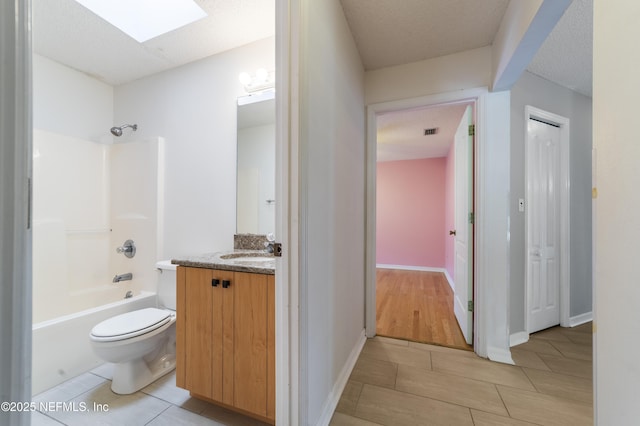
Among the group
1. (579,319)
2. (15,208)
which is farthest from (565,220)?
(15,208)

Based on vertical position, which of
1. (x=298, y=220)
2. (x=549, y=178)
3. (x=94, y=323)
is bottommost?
(x=94, y=323)

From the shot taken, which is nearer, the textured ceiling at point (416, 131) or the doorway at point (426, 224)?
the doorway at point (426, 224)

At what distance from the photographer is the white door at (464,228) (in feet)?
6.60

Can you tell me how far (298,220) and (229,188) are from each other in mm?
1277

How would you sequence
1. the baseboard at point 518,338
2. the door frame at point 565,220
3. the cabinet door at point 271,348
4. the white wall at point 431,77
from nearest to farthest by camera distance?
the cabinet door at point 271,348 < the white wall at point 431,77 < the baseboard at point 518,338 < the door frame at point 565,220

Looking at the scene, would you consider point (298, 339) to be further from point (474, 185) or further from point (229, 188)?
point (474, 185)

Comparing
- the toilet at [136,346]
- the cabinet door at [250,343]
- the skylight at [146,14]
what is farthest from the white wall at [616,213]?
the skylight at [146,14]

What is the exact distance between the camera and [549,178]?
233cm

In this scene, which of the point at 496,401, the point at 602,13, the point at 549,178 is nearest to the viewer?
the point at 602,13

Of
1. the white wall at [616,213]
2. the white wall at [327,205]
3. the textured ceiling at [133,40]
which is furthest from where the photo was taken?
the textured ceiling at [133,40]

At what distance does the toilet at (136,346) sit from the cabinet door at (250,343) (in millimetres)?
698

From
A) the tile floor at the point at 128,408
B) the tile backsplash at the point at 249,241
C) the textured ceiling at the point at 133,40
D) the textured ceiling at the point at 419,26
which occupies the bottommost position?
the tile floor at the point at 128,408

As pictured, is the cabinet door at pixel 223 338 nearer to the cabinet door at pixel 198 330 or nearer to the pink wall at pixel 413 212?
the cabinet door at pixel 198 330

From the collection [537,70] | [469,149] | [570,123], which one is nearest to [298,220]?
[469,149]
